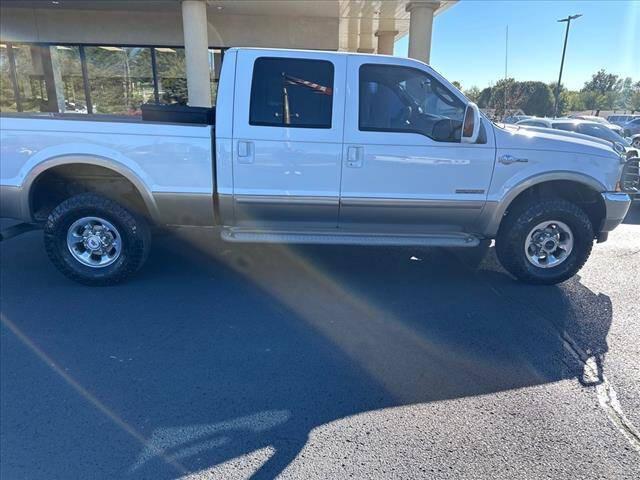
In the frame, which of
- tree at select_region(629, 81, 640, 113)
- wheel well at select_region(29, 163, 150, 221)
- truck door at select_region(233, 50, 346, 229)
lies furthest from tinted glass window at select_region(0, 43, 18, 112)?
tree at select_region(629, 81, 640, 113)

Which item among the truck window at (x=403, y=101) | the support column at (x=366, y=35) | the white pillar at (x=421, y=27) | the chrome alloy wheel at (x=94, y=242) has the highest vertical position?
the support column at (x=366, y=35)

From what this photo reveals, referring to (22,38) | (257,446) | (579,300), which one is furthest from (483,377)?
(22,38)

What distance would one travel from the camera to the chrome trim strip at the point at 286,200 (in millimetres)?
4051

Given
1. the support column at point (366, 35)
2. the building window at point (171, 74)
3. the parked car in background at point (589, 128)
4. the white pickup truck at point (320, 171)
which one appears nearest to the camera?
the white pickup truck at point (320, 171)

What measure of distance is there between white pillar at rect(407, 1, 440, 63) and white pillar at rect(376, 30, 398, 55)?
17.0 ft

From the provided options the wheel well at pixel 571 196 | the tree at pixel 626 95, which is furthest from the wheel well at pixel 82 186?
the tree at pixel 626 95

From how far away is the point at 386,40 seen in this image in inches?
632

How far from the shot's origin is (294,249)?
17.3 ft

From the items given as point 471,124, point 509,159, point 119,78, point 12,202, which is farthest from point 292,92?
point 119,78

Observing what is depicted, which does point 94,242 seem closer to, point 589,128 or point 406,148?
point 406,148

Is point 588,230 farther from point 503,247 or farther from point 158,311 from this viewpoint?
point 158,311

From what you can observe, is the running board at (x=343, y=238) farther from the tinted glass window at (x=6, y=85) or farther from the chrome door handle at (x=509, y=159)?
the tinted glass window at (x=6, y=85)

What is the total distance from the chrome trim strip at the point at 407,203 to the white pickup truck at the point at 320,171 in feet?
0.04

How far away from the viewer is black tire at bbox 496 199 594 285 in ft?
13.7
